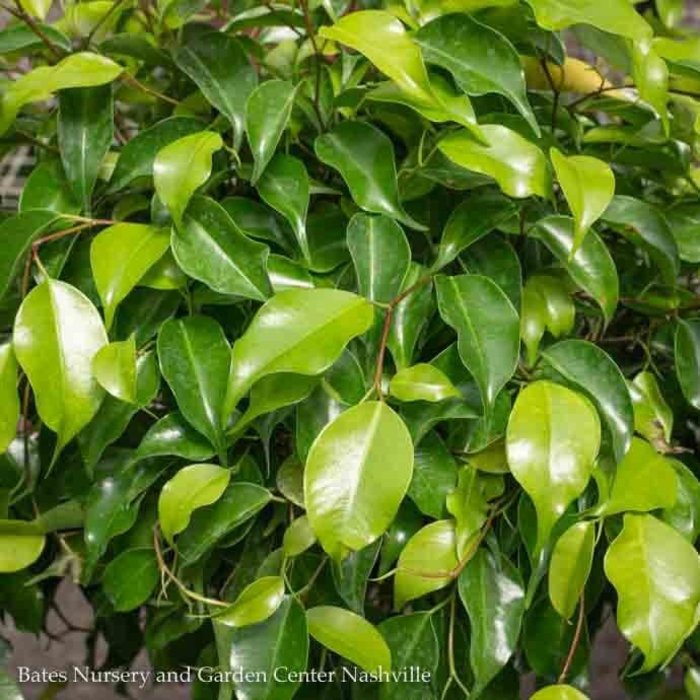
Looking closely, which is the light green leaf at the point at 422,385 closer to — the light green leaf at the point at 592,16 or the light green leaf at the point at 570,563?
the light green leaf at the point at 570,563

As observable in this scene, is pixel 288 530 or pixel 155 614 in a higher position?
pixel 288 530

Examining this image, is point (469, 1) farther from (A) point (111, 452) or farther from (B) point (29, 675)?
(B) point (29, 675)

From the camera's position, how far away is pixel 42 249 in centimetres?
59

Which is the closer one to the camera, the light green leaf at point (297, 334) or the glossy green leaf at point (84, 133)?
the light green leaf at point (297, 334)

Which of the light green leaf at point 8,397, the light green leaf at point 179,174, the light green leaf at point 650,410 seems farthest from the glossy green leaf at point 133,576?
the light green leaf at point 650,410

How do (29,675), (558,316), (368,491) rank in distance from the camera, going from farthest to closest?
(29,675), (558,316), (368,491)

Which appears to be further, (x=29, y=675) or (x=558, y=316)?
(x=29, y=675)

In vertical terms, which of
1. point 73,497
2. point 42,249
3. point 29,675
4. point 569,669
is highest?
point 42,249

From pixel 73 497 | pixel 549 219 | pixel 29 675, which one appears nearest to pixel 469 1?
pixel 549 219

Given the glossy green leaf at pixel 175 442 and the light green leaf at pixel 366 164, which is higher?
the light green leaf at pixel 366 164

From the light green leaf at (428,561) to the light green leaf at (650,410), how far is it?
0.14m

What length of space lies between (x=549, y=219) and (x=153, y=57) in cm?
29

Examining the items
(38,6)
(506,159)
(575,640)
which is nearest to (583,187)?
(506,159)

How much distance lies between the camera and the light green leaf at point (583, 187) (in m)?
0.51
